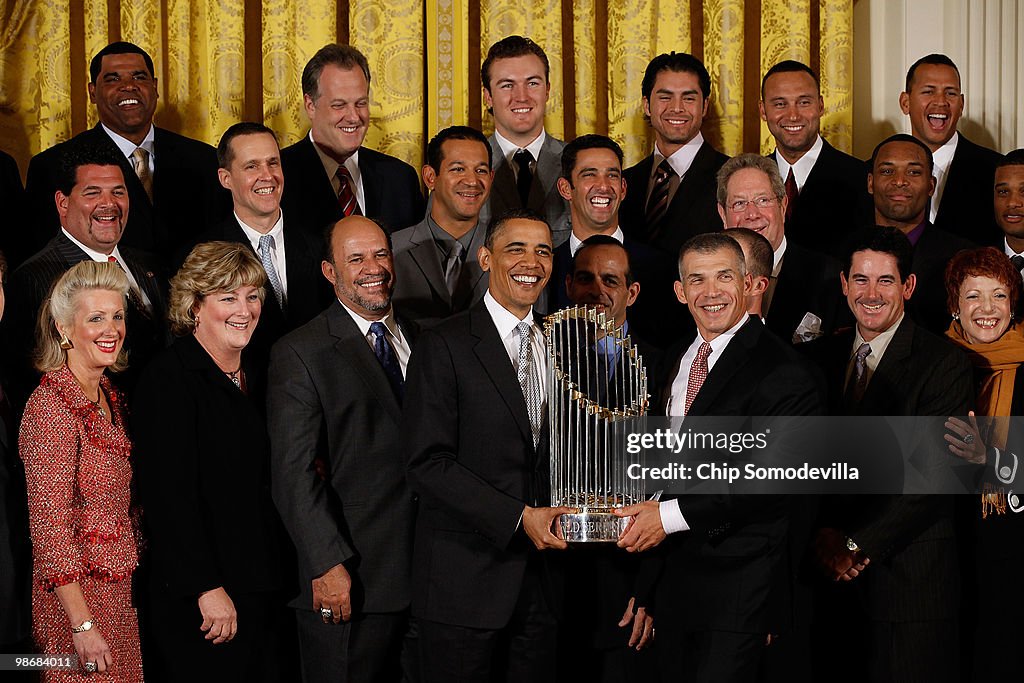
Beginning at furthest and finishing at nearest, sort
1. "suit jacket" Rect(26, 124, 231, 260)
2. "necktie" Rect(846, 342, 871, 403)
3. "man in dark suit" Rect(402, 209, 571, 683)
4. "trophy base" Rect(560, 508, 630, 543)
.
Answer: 1. "suit jacket" Rect(26, 124, 231, 260)
2. "necktie" Rect(846, 342, 871, 403)
3. "man in dark suit" Rect(402, 209, 571, 683)
4. "trophy base" Rect(560, 508, 630, 543)

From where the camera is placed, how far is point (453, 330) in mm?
3830

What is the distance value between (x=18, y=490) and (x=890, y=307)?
8.72 feet

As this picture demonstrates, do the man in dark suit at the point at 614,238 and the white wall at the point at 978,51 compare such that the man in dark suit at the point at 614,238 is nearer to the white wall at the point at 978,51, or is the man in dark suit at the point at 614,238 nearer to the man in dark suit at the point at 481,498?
the man in dark suit at the point at 481,498

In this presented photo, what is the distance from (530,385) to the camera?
3818 mm

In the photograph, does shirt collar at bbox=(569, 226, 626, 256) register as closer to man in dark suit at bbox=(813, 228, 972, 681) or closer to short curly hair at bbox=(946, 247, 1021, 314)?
man in dark suit at bbox=(813, 228, 972, 681)

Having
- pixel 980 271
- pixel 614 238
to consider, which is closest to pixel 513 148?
pixel 614 238

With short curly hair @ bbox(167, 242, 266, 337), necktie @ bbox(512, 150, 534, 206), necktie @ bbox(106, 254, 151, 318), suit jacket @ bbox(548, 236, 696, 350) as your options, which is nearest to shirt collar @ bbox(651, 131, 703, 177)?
necktie @ bbox(512, 150, 534, 206)

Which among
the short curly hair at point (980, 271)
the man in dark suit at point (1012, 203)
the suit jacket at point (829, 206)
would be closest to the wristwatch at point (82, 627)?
the short curly hair at point (980, 271)

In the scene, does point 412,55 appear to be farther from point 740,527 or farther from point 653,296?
point 740,527

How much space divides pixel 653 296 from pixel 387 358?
102cm

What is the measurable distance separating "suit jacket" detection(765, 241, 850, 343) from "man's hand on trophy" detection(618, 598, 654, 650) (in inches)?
44.9

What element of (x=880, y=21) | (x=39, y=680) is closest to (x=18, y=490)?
(x=39, y=680)

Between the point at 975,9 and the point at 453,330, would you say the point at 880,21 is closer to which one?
the point at 975,9

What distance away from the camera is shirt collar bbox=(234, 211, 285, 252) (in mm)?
4535
